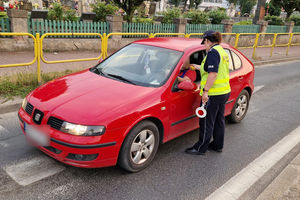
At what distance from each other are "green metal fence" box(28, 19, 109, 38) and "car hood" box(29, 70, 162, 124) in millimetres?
8250

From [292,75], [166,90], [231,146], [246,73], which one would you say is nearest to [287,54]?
[292,75]

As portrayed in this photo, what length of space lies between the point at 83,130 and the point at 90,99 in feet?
1.61

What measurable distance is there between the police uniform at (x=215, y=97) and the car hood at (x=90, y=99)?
2.45 ft

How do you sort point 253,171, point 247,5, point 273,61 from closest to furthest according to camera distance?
1. point 253,171
2. point 273,61
3. point 247,5

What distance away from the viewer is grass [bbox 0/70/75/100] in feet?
19.9

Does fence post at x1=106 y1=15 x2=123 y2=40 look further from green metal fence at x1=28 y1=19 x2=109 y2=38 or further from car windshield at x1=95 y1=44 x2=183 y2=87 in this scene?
car windshield at x1=95 y1=44 x2=183 y2=87

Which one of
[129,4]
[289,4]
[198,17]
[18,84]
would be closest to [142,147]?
[18,84]

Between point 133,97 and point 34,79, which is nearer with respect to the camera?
point 133,97

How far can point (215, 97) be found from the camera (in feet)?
13.2

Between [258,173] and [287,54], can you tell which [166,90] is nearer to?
[258,173]

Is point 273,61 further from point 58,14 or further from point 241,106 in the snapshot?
point 58,14

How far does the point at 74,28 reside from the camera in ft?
39.7

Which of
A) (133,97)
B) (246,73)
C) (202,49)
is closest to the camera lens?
(133,97)

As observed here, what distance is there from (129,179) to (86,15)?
37.1ft
